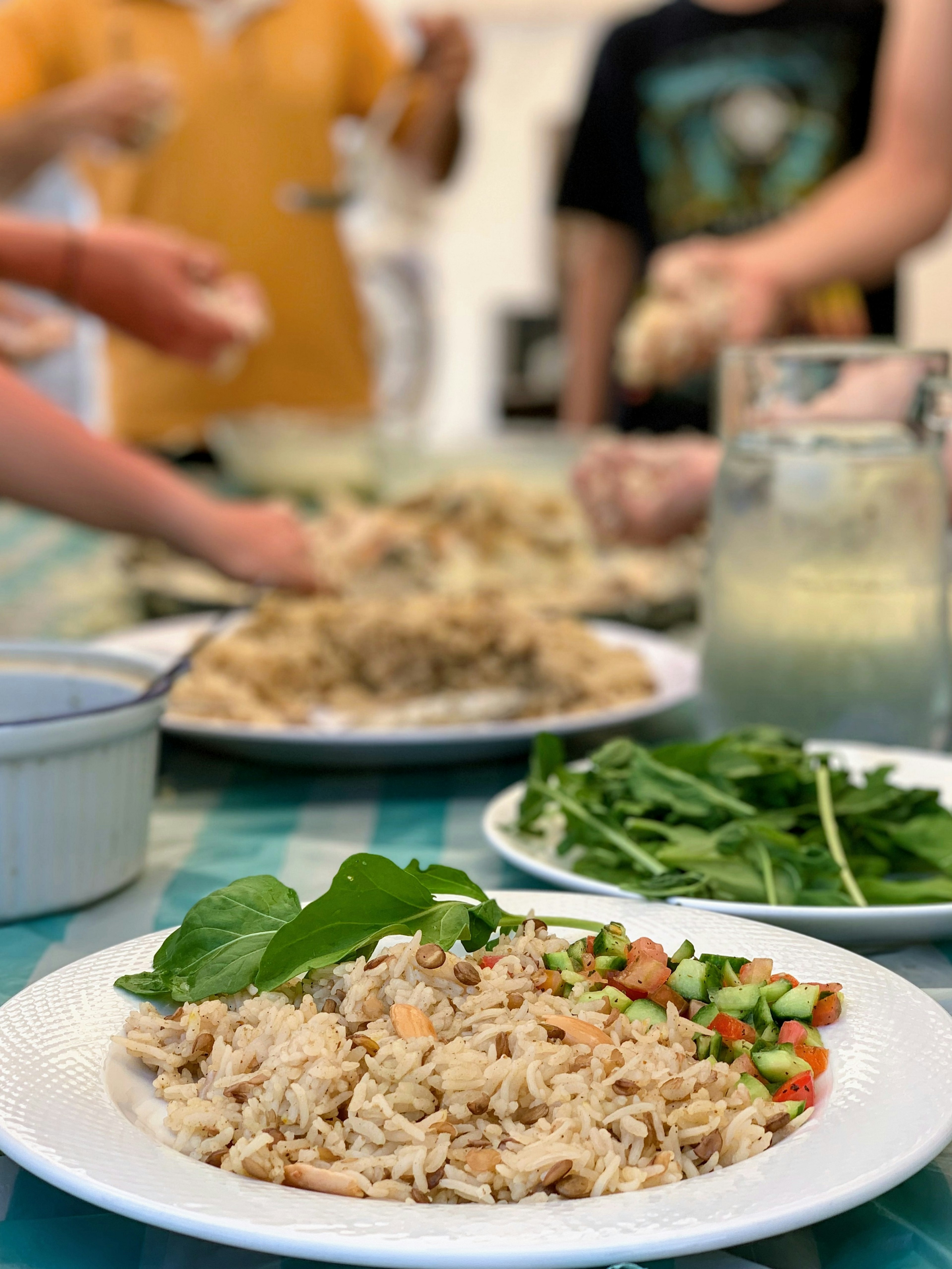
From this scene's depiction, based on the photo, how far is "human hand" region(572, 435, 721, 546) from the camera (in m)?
1.86

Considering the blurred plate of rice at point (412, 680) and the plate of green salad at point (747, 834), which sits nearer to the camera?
the plate of green salad at point (747, 834)

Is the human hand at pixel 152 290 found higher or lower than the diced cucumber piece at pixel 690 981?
higher

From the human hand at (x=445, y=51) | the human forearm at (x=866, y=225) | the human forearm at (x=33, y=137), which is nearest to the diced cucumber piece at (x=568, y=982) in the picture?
the human forearm at (x=866, y=225)

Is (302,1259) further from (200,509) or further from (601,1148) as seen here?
(200,509)

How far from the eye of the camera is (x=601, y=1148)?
651mm

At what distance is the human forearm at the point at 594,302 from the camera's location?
13.7 feet

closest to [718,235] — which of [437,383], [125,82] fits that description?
[125,82]

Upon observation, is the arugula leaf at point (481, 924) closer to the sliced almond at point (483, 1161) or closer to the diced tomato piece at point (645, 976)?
the diced tomato piece at point (645, 976)

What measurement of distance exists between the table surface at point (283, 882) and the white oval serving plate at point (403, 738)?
0.03 m

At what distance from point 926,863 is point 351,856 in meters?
0.51

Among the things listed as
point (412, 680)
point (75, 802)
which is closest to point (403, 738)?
point (412, 680)

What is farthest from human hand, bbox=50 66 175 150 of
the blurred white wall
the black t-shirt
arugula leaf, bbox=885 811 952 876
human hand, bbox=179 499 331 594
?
the blurred white wall

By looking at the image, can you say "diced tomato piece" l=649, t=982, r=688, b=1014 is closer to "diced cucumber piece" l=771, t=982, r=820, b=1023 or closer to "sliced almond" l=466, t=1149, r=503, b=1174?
"diced cucumber piece" l=771, t=982, r=820, b=1023

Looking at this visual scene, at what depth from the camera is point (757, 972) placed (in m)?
0.81
